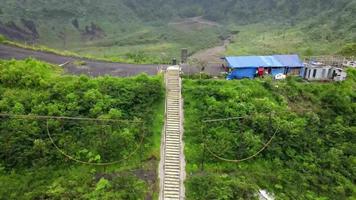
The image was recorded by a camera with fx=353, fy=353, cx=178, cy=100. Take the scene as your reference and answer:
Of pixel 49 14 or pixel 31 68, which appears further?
pixel 49 14

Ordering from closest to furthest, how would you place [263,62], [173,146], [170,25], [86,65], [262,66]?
[173,146]
[262,66]
[263,62]
[86,65]
[170,25]

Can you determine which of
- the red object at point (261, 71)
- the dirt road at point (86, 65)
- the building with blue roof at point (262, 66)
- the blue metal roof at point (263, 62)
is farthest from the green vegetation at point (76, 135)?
the red object at point (261, 71)

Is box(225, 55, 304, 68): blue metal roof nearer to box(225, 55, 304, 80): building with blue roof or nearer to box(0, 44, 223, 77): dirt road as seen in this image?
box(225, 55, 304, 80): building with blue roof

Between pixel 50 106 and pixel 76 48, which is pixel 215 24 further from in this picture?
pixel 50 106

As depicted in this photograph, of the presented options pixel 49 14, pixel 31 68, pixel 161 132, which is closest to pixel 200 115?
pixel 161 132

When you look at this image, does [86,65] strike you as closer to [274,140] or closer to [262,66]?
[262,66]

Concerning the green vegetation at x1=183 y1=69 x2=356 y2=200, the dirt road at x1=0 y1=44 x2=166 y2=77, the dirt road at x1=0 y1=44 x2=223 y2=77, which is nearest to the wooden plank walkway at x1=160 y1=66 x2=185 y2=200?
the green vegetation at x1=183 y1=69 x2=356 y2=200

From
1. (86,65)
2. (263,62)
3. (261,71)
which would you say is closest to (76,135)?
(86,65)
